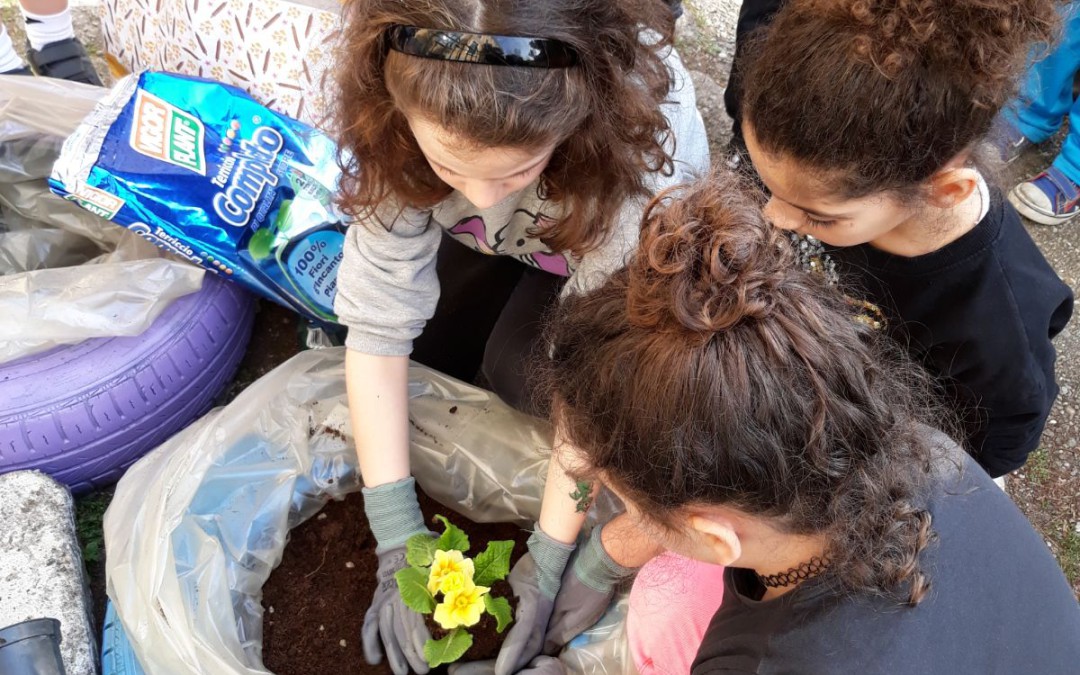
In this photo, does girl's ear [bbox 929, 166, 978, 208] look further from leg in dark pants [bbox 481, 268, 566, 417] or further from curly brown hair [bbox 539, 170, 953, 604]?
leg in dark pants [bbox 481, 268, 566, 417]

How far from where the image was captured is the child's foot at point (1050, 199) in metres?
1.89

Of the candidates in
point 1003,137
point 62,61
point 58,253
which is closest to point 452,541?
point 1003,137

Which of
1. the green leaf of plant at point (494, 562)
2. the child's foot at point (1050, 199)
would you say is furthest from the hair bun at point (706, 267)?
the child's foot at point (1050, 199)

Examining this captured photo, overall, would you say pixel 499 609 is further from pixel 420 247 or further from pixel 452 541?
pixel 420 247

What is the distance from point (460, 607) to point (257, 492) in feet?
1.28

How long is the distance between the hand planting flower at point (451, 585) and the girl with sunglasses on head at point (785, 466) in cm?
24

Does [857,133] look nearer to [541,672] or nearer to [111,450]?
[541,672]

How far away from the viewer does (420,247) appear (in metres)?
1.13

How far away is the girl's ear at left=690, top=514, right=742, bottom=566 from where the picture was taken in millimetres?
703

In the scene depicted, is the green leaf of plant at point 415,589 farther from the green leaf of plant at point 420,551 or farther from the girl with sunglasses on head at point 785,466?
the girl with sunglasses on head at point 785,466

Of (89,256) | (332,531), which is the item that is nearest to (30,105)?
(89,256)

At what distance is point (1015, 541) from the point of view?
0.82m

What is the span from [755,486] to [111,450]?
105 centimetres

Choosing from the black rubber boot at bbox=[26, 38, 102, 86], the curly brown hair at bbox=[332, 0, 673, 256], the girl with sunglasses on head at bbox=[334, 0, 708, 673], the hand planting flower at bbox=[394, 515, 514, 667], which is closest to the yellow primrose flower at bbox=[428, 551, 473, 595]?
the hand planting flower at bbox=[394, 515, 514, 667]
